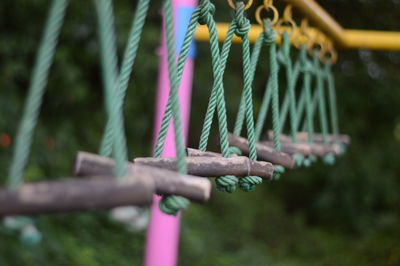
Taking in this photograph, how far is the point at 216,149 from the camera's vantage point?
2.57 meters

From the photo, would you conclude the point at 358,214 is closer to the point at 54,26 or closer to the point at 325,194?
the point at 325,194

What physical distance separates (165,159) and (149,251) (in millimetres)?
1147

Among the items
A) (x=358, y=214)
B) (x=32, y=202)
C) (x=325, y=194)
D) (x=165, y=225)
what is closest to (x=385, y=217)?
(x=358, y=214)

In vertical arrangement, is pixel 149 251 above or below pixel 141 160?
below

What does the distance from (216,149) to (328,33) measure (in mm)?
1255

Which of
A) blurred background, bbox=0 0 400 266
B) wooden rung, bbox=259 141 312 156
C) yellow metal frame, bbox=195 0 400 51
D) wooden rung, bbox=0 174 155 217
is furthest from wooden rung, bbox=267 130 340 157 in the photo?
blurred background, bbox=0 0 400 266

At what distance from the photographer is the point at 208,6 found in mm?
641

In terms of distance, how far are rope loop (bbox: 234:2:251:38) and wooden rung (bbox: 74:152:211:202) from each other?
30 cm

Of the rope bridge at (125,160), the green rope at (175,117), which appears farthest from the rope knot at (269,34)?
the green rope at (175,117)

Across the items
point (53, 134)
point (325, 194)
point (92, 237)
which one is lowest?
point (92, 237)

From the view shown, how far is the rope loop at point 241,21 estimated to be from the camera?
714 mm

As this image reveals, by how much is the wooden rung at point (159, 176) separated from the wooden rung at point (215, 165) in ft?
0.24

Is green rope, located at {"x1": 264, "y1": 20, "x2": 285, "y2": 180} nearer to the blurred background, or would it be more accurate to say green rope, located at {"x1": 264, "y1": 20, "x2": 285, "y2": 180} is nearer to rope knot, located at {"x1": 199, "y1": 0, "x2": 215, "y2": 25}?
rope knot, located at {"x1": 199, "y1": 0, "x2": 215, "y2": 25}

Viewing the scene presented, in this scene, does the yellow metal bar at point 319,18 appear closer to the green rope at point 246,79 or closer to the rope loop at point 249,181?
the green rope at point 246,79
